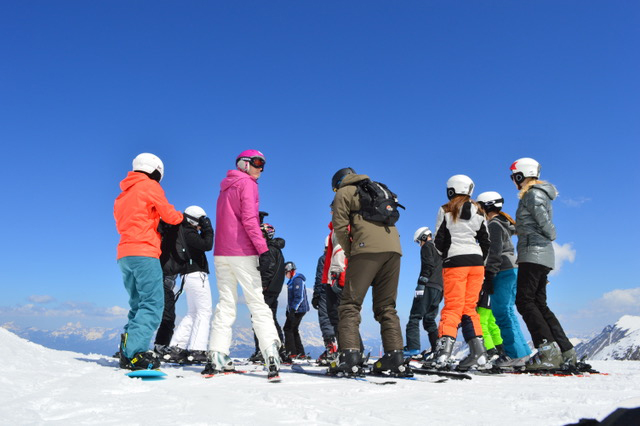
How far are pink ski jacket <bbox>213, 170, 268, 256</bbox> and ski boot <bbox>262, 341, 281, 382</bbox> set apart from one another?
116 centimetres

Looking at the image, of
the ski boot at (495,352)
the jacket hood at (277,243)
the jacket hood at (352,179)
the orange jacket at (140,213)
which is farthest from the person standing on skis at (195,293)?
the ski boot at (495,352)

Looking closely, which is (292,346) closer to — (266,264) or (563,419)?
(266,264)

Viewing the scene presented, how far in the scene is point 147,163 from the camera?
603 centimetres

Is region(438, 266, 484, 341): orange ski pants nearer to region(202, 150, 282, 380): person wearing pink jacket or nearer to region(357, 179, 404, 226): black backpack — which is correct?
region(357, 179, 404, 226): black backpack

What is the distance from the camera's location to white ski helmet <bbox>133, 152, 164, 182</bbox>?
601 centimetres

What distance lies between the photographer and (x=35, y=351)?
6.01 meters

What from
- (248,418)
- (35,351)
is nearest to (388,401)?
(248,418)

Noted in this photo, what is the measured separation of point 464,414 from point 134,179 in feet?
16.3

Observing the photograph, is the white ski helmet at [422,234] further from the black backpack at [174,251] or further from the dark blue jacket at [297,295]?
the black backpack at [174,251]

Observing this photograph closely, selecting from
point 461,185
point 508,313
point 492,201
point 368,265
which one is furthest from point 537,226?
point 368,265

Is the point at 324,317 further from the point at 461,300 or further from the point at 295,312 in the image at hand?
the point at 461,300

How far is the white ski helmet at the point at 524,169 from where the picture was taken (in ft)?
22.1

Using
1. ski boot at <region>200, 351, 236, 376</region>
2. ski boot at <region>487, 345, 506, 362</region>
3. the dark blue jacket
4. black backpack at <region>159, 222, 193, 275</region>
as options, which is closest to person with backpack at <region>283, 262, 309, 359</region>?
the dark blue jacket

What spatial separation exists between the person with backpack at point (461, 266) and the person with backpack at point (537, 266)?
0.67 m
